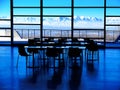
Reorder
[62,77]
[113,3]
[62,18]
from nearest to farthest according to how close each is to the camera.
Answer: [62,77]
[113,3]
[62,18]

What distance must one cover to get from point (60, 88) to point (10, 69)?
2.93m

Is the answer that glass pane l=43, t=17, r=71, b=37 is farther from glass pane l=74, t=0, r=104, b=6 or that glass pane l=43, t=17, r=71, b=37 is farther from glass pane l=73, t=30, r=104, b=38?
glass pane l=74, t=0, r=104, b=6

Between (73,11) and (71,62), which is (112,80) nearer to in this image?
(71,62)

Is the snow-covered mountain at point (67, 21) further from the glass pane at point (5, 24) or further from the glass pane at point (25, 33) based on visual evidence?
the glass pane at point (25, 33)

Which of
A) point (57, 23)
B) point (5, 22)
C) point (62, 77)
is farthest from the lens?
point (57, 23)

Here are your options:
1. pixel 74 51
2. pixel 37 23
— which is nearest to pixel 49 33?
pixel 37 23

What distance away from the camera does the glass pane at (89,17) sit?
53.3ft

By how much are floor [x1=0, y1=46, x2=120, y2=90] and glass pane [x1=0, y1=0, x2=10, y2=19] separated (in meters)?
6.78

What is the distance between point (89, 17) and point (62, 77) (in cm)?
908

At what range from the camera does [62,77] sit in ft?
26.0

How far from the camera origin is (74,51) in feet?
30.2

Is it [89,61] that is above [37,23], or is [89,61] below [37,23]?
below

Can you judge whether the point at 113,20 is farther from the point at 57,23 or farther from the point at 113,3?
the point at 57,23

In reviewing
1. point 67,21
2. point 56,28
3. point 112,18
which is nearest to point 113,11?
point 112,18
